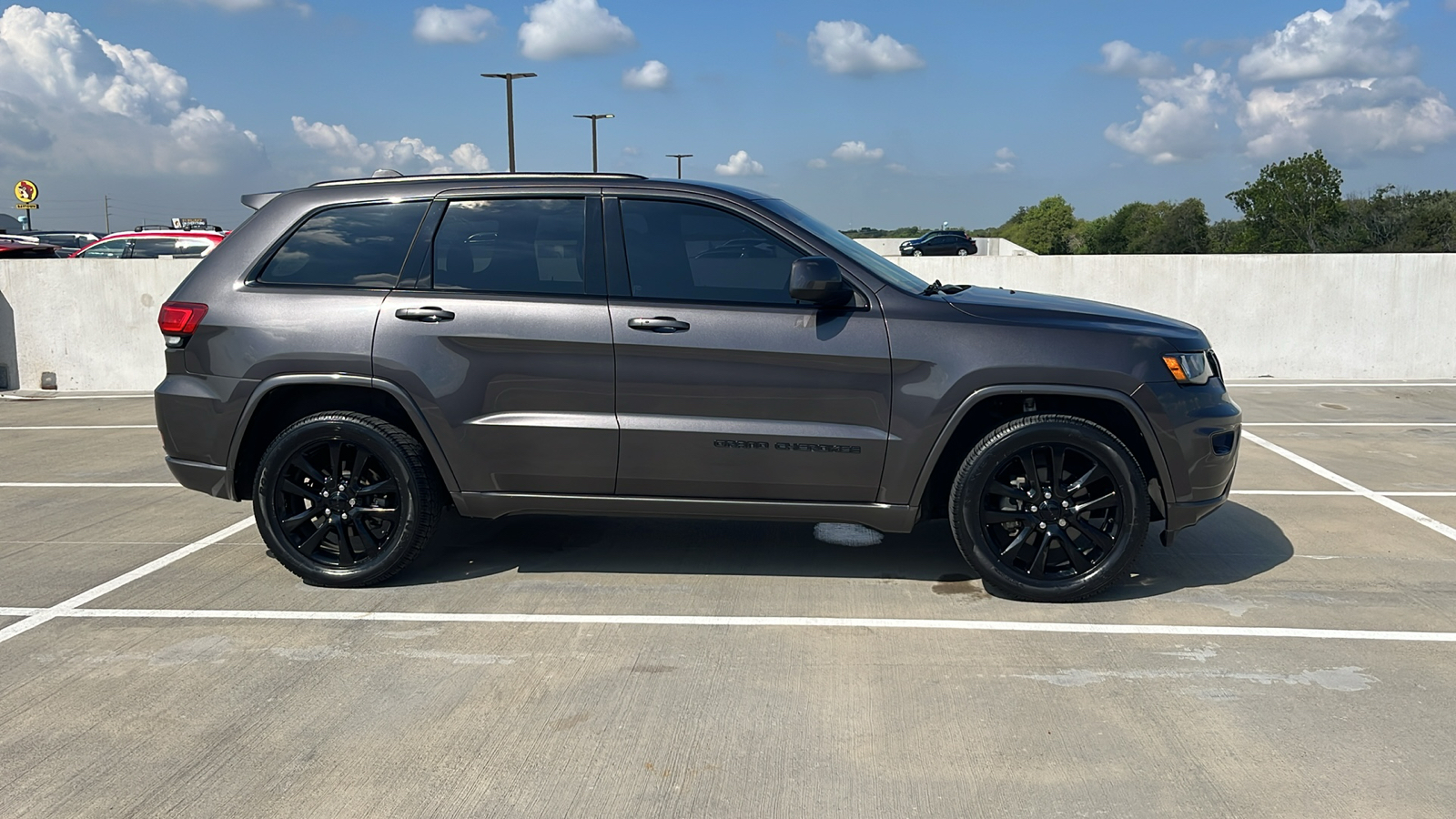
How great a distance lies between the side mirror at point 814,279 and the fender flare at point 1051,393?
736 mm

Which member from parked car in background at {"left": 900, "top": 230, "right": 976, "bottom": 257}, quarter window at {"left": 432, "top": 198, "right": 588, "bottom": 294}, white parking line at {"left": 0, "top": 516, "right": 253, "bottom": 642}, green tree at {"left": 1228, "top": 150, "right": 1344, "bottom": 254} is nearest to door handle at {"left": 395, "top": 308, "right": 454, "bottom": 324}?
quarter window at {"left": 432, "top": 198, "right": 588, "bottom": 294}

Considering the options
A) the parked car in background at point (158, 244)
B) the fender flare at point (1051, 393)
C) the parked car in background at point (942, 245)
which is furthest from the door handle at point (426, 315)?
the parked car in background at point (942, 245)

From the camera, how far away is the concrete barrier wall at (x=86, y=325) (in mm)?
12203

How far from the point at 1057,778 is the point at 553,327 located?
105 inches

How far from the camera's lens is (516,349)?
184 inches

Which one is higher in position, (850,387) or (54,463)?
(850,387)

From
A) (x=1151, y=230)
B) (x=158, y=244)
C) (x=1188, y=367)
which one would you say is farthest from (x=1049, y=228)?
(x=1188, y=367)

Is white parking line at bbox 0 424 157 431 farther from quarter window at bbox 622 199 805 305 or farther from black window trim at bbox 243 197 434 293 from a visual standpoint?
quarter window at bbox 622 199 805 305

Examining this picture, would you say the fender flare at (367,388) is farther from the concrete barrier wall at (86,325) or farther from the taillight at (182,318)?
the concrete barrier wall at (86,325)

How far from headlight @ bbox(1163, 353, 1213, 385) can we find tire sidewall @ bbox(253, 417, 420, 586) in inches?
128

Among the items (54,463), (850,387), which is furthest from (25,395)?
(850,387)

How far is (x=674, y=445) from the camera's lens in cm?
464

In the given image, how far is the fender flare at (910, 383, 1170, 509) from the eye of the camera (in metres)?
4.52

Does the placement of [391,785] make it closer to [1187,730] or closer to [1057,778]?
[1057,778]
